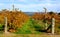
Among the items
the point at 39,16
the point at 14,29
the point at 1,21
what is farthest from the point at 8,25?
the point at 39,16

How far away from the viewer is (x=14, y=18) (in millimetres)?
17125

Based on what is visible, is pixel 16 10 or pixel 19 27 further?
pixel 16 10

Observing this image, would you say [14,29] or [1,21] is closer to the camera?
[14,29]

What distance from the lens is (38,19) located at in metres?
24.6

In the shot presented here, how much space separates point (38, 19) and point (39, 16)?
460 millimetres

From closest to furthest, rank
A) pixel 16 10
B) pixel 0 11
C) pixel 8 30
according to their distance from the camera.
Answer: pixel 8 30 < pixel 16 10 < pixel 0 11

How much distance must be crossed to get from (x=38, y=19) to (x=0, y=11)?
6282 millimetres

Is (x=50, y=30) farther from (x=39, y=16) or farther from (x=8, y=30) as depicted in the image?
(x=39, y=16)

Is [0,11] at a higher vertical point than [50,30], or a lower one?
higher

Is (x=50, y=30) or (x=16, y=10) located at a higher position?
(x=16, y=10)

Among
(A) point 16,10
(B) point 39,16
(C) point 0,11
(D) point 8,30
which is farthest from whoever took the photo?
(B) point 39,16

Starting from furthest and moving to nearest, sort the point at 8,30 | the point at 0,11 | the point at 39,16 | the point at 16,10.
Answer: the point at 39,16
the point at 0,11
the point at 16,10
the point at 8,30

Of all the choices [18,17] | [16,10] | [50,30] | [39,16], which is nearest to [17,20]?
[18,17]

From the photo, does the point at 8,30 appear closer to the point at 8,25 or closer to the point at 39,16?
the point at 8,25
